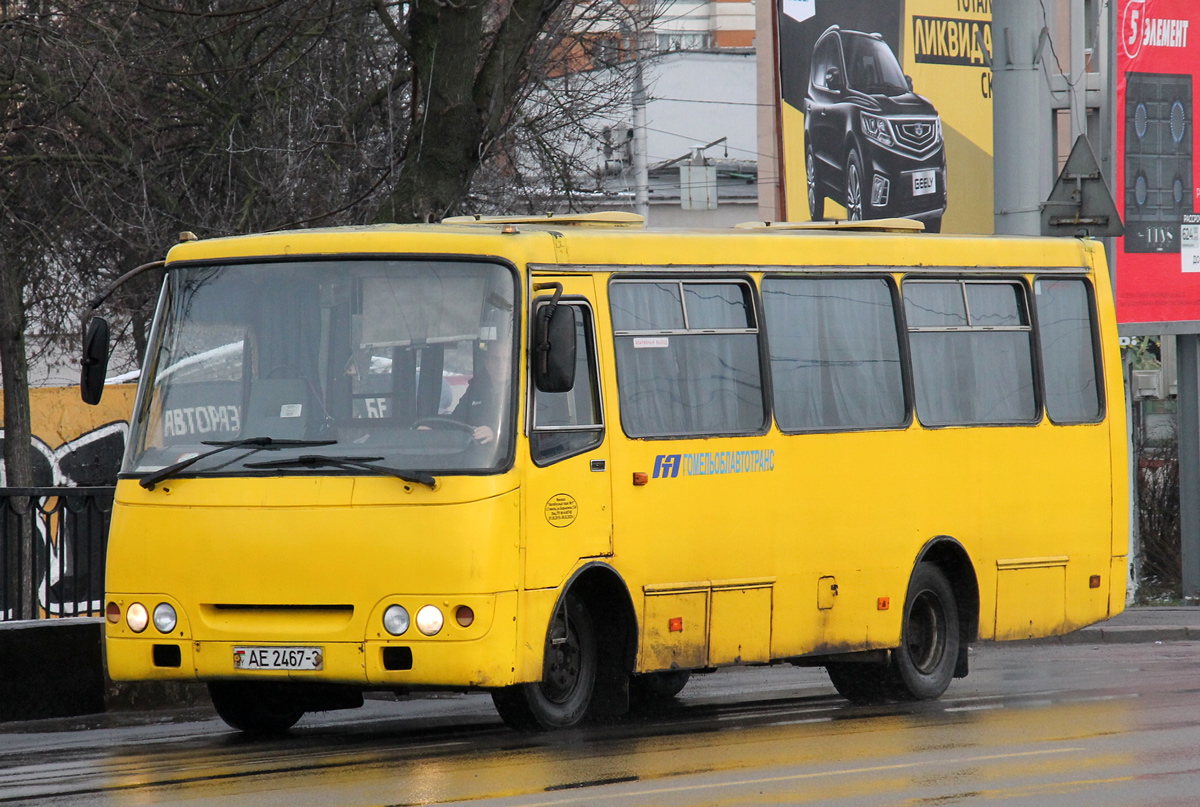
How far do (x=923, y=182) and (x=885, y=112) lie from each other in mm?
982

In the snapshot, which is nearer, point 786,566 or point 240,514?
point 240,514

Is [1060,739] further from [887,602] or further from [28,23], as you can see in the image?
[28,23]

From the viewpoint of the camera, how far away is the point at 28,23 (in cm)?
1816

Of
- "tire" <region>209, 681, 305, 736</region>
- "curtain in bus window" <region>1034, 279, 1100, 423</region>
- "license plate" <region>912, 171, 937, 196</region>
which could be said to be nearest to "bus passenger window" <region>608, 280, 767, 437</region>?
"tire" <region>209, 681, 305, 736</region>

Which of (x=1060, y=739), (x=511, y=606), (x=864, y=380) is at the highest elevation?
(x=864, y=380)

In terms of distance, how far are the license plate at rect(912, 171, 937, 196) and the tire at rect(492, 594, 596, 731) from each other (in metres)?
14.0

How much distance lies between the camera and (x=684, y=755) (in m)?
9.66

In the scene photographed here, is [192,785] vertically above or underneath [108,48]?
underneath

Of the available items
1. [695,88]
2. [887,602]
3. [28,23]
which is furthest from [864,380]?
[695,88]

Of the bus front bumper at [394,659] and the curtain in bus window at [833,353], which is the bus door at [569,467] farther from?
the curtain in bus window at [833,353]

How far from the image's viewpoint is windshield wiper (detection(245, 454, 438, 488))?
9.79 metres

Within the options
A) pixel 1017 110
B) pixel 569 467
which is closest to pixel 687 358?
pixel 569 467

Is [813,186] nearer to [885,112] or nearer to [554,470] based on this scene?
[885,112]

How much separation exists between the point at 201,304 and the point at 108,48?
32.8ft
